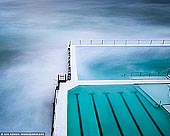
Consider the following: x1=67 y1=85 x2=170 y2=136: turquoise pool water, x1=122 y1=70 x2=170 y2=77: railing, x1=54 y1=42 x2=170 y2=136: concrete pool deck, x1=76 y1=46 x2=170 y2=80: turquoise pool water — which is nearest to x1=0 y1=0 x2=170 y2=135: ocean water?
x1=54 y1=42 x2=170 y2=136: concrete pool deck

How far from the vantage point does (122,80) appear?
668 cm

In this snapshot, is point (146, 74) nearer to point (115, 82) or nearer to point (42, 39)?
point (115, 82)

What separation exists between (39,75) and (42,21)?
24.6 feet

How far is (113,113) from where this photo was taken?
530cm

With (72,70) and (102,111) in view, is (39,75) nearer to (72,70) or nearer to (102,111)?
(72,70)

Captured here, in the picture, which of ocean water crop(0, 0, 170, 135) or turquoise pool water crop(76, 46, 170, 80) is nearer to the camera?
ocean water crop(0, 0, 170, 135)

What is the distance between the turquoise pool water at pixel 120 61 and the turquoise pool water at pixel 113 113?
886 millimetres

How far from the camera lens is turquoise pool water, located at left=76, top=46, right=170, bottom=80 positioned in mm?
7270

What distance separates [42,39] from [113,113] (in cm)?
649

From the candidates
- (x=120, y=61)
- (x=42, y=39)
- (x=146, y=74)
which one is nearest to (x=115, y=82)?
(x=146, y=74)

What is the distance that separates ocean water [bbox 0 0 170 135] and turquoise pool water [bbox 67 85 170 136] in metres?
0.56

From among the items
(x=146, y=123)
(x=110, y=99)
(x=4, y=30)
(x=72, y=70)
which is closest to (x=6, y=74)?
(x=72, y=70)

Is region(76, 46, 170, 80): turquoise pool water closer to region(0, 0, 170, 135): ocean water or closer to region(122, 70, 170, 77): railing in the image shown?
region(122, 70, 170, 77): railing

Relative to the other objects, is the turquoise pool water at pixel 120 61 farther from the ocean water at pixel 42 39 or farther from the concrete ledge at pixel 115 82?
the ocean water at pixel 42 39
